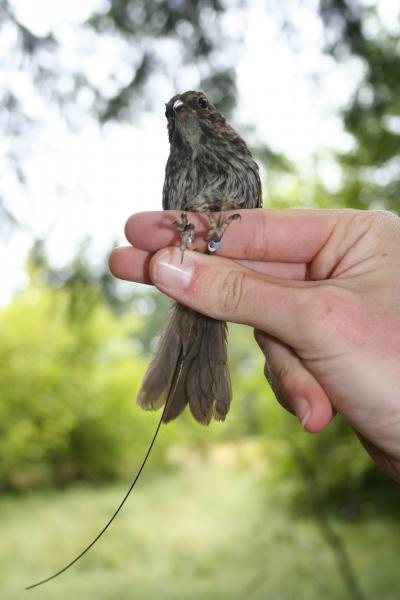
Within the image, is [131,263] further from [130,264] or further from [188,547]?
[188,547]

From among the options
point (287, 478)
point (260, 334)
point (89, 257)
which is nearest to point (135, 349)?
point (287, 478)

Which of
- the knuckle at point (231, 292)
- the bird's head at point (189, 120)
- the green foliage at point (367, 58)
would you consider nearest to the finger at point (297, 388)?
the knuckle at point (231, 292)

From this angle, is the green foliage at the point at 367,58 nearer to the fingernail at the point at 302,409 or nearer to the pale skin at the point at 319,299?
the pale skin at the point at 319,299

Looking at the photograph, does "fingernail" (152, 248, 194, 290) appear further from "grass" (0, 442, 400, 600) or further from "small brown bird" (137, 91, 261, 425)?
"grass" (0, 442, 400, 600)

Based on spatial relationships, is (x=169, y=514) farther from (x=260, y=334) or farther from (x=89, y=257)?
(x=260, y=334)

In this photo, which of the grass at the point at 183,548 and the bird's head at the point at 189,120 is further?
the grass at the point at 183,548
